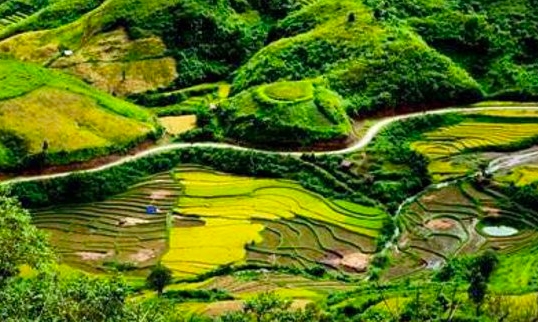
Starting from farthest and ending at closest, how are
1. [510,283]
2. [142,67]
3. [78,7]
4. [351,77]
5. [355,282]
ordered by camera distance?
[78,7], [142,67], [351,77], [355,282], [510,283]

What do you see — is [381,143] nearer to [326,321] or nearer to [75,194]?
[75,194]

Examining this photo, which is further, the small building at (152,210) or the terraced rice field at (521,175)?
the terraced rice field at (521,175)

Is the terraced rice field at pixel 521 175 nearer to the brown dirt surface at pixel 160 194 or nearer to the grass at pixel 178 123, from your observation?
the brown dirt surface at pixel 160 194

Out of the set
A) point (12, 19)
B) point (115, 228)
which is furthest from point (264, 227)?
point (12, 19)

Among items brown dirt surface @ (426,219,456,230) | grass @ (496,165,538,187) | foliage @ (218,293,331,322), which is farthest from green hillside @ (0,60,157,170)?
foliage @ (218,293,331,322)

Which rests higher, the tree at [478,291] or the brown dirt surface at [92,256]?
the tree at [478,291]

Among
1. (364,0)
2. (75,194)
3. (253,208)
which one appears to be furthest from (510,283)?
(364,0)

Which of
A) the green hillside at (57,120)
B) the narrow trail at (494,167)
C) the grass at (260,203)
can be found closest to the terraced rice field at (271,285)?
the grass at (260,203)
